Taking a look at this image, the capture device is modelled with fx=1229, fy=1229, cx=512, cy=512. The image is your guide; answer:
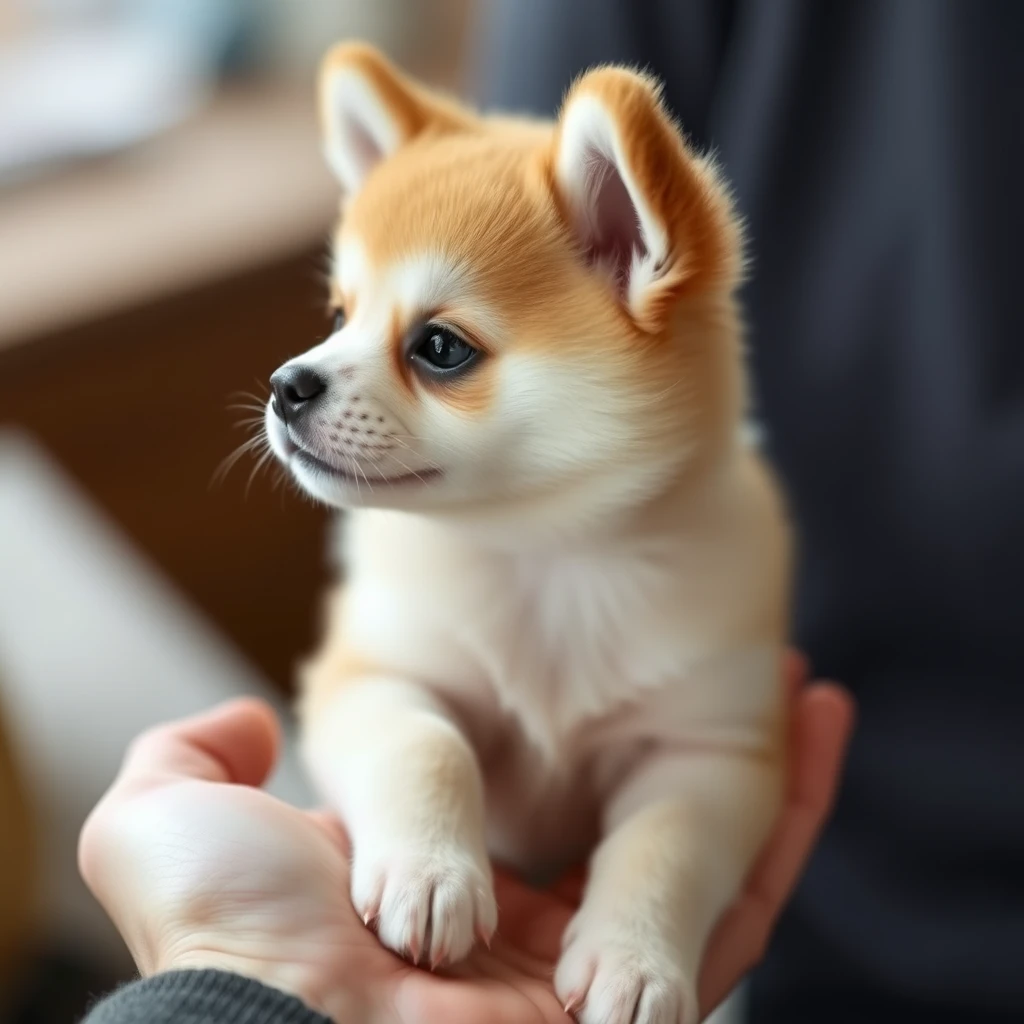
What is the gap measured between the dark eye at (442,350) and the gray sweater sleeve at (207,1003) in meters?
0.32

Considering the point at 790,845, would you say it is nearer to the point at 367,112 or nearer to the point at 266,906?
the point at 266,906

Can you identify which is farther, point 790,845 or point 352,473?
point 790,845

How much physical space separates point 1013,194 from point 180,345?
1.06m

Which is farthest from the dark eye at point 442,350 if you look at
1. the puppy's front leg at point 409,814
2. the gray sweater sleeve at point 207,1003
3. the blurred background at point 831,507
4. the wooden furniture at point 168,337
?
the wooden furniture at point 168,337

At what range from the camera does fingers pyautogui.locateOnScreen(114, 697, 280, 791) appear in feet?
2.38

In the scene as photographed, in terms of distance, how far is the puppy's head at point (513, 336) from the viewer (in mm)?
622

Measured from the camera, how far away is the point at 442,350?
635 millimetres

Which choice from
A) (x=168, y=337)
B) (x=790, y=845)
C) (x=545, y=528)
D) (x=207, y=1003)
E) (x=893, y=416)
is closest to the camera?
(x=207, y=1003)

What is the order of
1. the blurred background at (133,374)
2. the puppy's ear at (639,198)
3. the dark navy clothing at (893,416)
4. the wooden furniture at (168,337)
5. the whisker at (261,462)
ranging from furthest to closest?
the wooden furniture at (168,337)
the blurred background at (133,374)
the dark navy clothing at (893,416)
the whisker at (261,462)
the puppy's ear at (639,198)

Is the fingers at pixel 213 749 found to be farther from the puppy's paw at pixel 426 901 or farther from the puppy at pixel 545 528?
the puppy's paw at pixel 426 901

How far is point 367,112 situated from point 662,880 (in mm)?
471

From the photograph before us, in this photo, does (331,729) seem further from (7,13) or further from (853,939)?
(7,13)

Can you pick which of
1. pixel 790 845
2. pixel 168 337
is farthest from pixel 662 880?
pixel 168 337

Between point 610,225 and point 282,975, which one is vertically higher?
point 610,225
